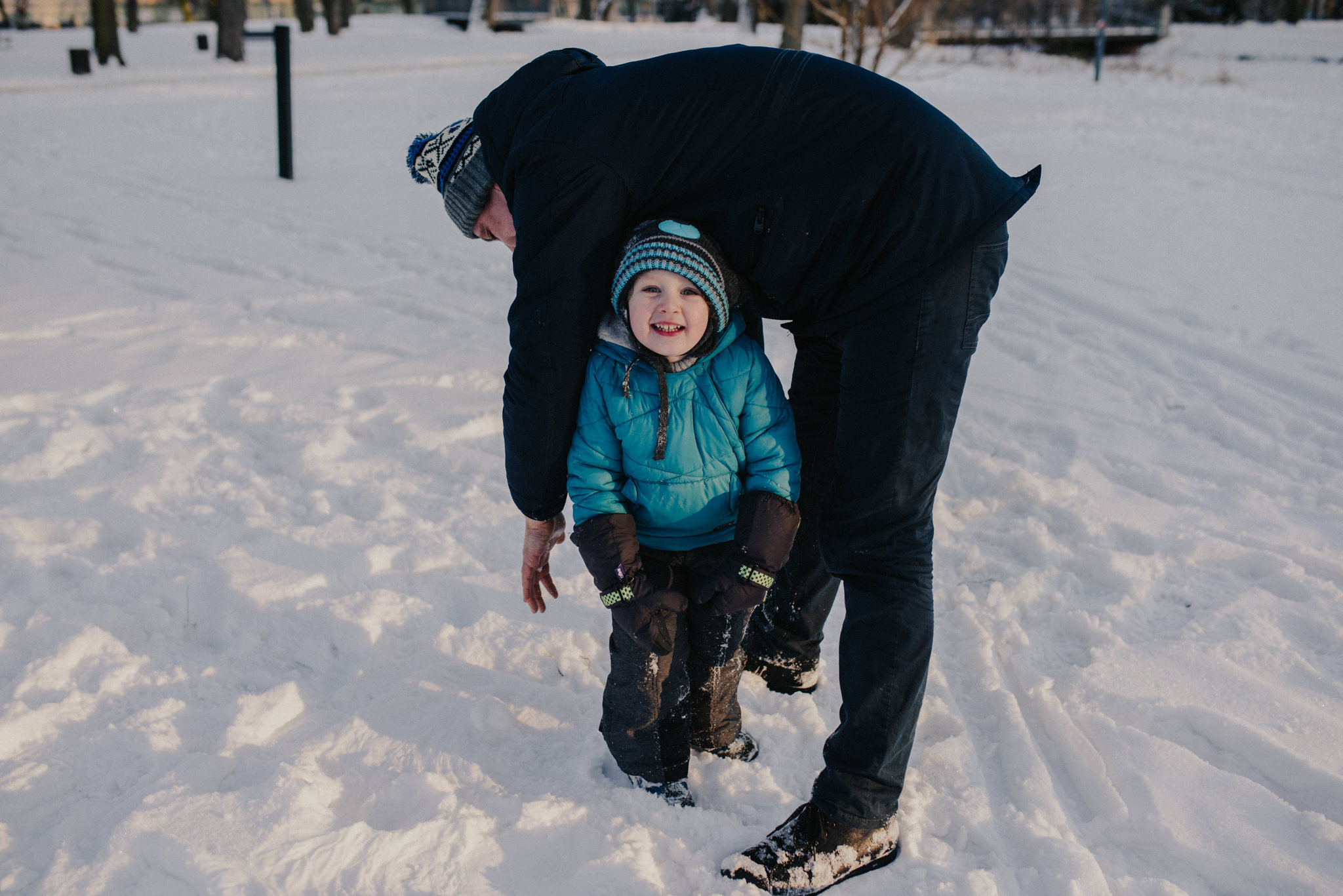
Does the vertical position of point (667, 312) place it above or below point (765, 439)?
above

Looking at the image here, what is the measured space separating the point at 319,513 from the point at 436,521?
42cm

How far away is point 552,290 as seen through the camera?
1.82m

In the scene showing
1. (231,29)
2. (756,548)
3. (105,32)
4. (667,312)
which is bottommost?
(756,548)

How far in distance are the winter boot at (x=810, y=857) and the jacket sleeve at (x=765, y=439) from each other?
0.72 meters

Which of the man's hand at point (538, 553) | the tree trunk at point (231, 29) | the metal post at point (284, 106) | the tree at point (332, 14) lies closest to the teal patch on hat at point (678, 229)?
the man's hand at point (538, 553)

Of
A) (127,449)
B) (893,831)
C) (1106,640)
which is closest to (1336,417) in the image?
(1106,640)

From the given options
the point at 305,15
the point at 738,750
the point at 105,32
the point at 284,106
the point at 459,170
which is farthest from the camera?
the point at 305,15

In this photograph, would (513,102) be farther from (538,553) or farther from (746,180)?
(538,553)

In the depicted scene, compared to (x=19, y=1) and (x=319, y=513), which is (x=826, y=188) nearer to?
(x=319, y=513)

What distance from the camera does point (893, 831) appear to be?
6.82 ft

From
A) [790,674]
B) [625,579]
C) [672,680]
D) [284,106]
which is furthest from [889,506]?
[284,106]

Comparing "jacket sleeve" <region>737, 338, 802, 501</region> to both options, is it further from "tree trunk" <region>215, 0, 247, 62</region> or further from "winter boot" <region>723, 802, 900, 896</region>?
"tree trunk" <region>215, 0, 247, 62</region>

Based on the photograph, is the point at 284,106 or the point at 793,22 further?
the point at 793,22

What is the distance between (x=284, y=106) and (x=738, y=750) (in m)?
8.02
